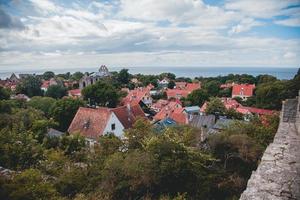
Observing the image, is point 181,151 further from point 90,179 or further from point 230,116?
point 230,116

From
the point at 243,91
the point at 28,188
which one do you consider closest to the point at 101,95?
the point at 243,91

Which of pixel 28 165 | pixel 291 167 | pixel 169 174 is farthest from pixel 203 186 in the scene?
pixel 28 165

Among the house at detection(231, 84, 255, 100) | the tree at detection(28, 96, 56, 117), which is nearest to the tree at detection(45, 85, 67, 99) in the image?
the tree at detection(28, 96, 56, 117)

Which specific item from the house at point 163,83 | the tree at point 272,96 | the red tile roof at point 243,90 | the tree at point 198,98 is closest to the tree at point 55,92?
the tree at point 198,98

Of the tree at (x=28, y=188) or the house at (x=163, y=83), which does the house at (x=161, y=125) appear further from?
the house at (x=163, y=83)

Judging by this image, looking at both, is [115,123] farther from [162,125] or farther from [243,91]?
[243,91]

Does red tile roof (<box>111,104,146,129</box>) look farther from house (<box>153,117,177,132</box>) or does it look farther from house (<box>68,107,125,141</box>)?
house (<box>153,117,177,132</box>)

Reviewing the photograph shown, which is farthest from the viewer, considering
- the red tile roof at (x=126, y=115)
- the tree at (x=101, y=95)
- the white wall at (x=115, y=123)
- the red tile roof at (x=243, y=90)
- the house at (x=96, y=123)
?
the red tile roof at (x=243, y=90)
